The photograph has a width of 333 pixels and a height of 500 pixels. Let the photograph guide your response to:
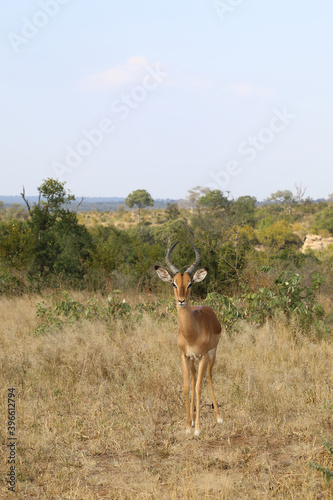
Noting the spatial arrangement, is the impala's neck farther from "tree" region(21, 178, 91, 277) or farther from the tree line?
"tree" region(21, 178, 91, 277)

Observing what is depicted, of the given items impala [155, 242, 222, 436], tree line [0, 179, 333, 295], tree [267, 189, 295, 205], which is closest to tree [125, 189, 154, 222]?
tree [267, 189, 295, 205]

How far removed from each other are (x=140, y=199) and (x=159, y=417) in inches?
2941

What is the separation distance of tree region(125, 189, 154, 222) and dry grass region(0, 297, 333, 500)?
236ft

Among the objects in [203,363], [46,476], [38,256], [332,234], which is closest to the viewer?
[46,476]

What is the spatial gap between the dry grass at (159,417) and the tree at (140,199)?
71806mm

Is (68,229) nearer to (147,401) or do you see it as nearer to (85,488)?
(147,401)

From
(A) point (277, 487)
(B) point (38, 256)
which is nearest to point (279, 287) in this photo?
(A) point (277, 487)

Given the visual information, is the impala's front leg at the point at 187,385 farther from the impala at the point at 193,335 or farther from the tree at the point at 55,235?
the tree at the point at 55,235

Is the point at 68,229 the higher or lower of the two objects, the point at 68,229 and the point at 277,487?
the higher

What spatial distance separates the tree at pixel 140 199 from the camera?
262ft

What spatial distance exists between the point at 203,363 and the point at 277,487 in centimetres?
151

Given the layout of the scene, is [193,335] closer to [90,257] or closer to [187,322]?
[187,322]

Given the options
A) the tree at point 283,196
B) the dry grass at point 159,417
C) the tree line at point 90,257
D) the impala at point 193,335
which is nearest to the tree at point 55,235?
the tree line at point 90,257

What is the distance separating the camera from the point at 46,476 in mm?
4469
